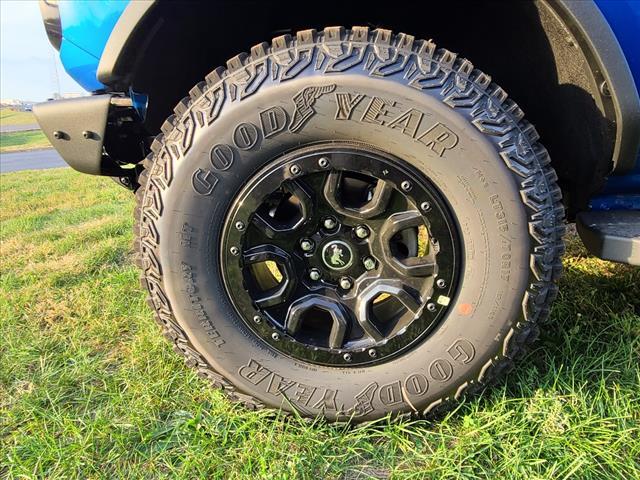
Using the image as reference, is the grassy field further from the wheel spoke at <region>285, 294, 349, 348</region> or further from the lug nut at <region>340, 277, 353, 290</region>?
the lug nut at <region>340, 277, 353, 290</region>

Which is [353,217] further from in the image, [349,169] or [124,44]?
[124,44]

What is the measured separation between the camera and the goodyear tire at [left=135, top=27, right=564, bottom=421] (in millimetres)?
1431

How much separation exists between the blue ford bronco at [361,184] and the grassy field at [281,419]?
13cm

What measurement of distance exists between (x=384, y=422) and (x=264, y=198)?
91 centimetres

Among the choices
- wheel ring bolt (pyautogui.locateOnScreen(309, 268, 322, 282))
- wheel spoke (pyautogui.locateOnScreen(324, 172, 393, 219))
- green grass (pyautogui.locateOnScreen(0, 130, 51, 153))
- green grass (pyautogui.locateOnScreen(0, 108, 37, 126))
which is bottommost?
green grass (pyautogui.locateOnScreen(0, 108, 37, 126))

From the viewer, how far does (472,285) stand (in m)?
1.52

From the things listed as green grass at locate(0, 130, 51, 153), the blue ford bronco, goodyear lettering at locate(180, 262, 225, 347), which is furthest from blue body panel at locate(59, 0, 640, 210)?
green grass at locate(0, 130, 51, 153)

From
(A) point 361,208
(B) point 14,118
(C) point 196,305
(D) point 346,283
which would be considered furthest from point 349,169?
(B) point 14,118

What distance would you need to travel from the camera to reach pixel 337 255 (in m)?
1.59

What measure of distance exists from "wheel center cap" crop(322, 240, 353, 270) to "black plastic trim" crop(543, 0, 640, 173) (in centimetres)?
98

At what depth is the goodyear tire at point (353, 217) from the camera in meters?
1.43

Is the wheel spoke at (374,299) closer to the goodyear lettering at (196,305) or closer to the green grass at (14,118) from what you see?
the goodyear lettering at (196,305)

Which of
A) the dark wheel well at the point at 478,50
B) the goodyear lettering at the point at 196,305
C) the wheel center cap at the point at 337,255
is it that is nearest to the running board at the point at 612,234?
the dark wheel well at the point at 478,50

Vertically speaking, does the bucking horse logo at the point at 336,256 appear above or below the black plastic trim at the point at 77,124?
below
